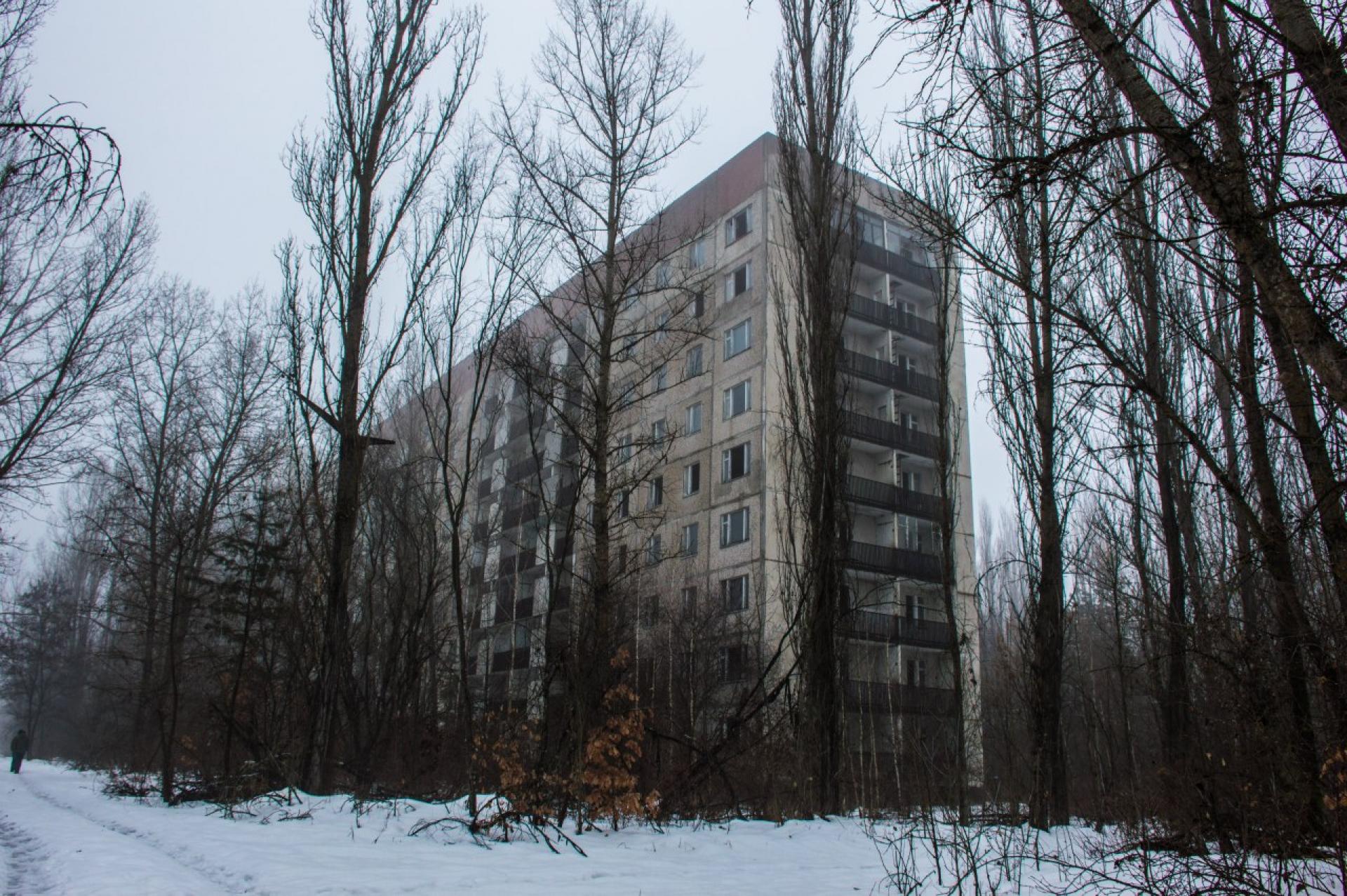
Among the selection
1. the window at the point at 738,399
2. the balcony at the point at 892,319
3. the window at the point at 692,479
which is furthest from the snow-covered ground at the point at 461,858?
the balcony at the point at 892,319

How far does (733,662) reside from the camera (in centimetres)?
2169

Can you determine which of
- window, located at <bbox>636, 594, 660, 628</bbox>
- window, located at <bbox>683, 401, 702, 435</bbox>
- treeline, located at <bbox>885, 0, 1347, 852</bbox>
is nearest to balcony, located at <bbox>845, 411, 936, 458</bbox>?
window, located at <bbox>683, 401, 702, 435</bbox>

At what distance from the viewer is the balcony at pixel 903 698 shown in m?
21.0

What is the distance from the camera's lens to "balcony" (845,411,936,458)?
2644 cm

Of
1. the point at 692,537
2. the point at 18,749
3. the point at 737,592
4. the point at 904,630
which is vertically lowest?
the point at 18,749

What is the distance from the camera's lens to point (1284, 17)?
3295 mm

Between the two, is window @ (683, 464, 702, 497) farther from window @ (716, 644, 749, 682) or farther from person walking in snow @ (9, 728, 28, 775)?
person walking in snow @ (9, 728, 28, 775)

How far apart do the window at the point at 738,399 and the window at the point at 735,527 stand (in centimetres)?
312

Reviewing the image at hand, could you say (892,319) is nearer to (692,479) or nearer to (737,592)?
(692,479)

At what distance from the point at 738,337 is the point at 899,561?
844cm

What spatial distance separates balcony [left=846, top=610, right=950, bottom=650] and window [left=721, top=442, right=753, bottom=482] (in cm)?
543

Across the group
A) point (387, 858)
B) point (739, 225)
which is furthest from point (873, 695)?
point (387, 858)

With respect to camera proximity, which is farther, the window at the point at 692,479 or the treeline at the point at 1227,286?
the window at the point at 692,479

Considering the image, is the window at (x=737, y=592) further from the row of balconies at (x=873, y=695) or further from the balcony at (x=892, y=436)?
the balcony at (x=892, y=436)
